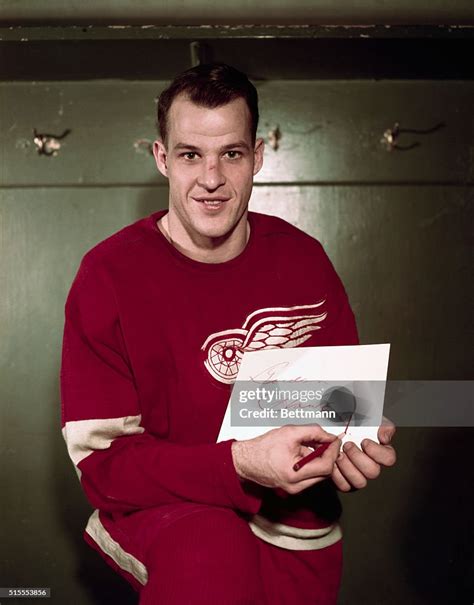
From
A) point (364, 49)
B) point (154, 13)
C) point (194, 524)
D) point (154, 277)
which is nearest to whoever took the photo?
point (194, 524)

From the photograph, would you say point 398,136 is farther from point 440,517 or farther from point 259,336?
point 440,517

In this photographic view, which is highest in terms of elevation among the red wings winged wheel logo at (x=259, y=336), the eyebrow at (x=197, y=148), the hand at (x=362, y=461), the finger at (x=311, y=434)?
the eyebrow at (x=197, y=148)

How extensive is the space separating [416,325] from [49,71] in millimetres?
1197

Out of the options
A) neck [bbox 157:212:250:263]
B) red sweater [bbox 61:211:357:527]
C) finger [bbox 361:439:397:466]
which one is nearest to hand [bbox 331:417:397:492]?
finger [bbox 361:439:397:466]

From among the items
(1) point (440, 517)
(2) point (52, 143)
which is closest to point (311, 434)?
(1) point (440, 517)

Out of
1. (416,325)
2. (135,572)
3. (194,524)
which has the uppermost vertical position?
(416,325)

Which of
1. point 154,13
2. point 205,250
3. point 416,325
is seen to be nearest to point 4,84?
point 154,13

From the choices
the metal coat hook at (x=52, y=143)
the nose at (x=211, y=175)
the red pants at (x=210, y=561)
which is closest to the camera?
the red pants at (x=210, y=561)

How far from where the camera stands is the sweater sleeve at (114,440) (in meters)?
1.07

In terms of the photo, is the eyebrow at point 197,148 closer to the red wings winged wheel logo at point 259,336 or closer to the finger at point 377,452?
the red wings winged wheel logo at point 259,336

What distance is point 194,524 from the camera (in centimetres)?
103

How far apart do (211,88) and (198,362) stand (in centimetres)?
Result: 50

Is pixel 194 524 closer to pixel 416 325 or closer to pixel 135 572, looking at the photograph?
pixel 135 572

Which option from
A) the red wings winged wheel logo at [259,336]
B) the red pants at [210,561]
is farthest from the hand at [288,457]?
the red wings winged wheel logo at [259,336]
